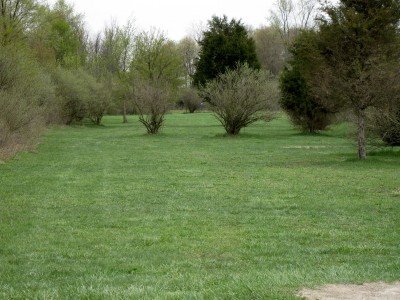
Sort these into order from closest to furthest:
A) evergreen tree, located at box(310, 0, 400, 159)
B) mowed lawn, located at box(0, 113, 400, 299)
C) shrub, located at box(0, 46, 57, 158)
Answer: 1. mowed lawn, located at box(0, 113, 400, 299)
2. evergreen tree, located at box(310, 0, 400, 159)
3. shrub, located at box(0, 46, 57, 158)

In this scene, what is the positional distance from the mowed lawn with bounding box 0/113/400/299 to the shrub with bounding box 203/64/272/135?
47.3 ft

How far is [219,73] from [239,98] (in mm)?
6192

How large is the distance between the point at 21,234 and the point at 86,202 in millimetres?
3687

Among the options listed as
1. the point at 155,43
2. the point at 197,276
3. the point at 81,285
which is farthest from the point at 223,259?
the point at 155,43

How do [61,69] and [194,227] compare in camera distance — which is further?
[61,69]

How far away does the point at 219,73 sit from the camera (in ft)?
144

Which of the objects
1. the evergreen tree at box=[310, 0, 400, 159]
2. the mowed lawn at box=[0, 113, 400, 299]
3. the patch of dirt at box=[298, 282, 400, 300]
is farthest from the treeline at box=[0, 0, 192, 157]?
the patch of dirt at box=[298, 282, 400, 300]

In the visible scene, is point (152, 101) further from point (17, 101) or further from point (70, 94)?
point (70, 94)

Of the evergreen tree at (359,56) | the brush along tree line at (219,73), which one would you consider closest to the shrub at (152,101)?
the brush along tree line at (219,73)

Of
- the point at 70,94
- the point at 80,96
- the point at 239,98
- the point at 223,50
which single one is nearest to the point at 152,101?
the point at 239,98

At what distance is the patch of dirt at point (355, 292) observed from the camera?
5.82 m

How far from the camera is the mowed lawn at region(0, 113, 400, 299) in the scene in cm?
696

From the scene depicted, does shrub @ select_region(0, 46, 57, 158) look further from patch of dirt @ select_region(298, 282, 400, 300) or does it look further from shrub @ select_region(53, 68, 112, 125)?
patch of dirt @ select_region(298, 282, 400, 300)

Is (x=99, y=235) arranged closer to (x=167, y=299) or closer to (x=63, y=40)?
(x=167, y=299)
